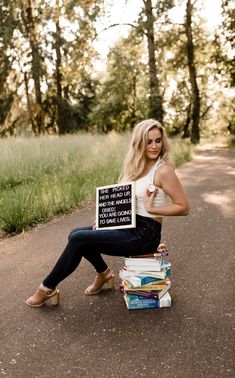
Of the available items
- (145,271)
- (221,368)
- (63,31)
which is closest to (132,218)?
(145,271)

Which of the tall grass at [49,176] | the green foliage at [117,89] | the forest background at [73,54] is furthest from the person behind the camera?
the green foliage at [117,89]

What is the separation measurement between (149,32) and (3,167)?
1370 centimetres

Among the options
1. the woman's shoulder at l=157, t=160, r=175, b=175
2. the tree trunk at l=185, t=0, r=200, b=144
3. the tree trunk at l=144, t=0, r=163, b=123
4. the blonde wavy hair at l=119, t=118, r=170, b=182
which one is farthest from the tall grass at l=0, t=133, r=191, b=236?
the tree trunk at l=185, t=0, r=200, b=144

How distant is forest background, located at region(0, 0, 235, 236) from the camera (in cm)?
945

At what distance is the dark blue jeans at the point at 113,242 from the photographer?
4.11 metres

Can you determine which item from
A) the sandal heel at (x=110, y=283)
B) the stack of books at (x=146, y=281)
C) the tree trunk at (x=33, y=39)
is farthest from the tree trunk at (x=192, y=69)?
the stack of books at (x=146, y=281)

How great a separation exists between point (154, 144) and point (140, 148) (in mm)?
143

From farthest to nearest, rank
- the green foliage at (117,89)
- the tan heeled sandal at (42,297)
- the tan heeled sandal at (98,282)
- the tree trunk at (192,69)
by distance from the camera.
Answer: the green foliage at (117,89)
the tree trunk at (192,69)
the tan heeled sandal at (98,282)
the tan heeled sandal at (42,297)

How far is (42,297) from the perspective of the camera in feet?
14.0

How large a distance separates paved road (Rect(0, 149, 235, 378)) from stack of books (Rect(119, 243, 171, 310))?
3.4 inches

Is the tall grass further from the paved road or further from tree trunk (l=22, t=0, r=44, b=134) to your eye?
tree trunk (l=22, t=0, r=44, b=134)

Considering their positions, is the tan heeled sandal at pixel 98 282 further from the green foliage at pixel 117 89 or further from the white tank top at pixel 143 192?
the green foliage at pixel 117 89

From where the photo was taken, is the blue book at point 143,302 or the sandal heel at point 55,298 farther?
the sandal heel at point 55,298

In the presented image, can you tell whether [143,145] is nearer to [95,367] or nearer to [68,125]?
[95,367]
